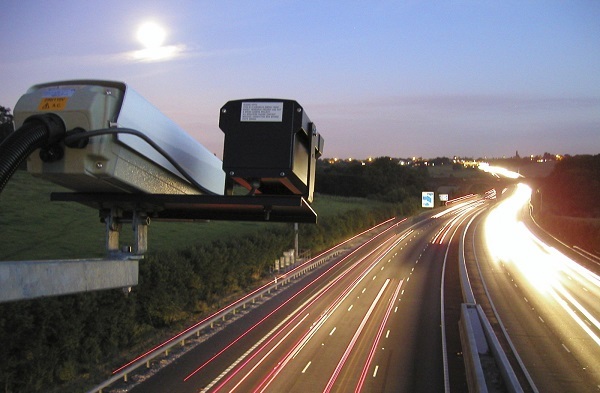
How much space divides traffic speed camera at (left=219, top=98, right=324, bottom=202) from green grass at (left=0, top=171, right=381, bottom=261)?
29866 mm

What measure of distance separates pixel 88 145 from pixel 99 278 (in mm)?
1103

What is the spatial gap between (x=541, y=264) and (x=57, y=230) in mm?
50126

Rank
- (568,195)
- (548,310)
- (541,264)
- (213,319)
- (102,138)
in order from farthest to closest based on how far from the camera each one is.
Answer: (568,195) < (541,264) < (548,310) < (213,319) < (102,138)

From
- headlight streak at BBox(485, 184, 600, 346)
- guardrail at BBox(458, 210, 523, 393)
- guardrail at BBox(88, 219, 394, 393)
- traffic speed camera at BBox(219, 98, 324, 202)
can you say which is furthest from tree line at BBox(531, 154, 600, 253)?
traffic speed camera at BBox(219, 98, 324, 202)

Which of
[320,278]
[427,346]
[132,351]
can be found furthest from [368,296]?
[132,351]

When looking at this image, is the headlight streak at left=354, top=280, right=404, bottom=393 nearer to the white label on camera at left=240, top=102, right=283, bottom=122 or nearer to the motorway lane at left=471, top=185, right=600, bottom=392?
the motorway lane at left=471, top=185, right=600, bottom=392

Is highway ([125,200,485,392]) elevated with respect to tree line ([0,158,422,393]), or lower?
lower

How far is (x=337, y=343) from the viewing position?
102 ft

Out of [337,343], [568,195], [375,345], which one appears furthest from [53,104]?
[568,195]

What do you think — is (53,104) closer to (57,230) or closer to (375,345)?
(375,345)

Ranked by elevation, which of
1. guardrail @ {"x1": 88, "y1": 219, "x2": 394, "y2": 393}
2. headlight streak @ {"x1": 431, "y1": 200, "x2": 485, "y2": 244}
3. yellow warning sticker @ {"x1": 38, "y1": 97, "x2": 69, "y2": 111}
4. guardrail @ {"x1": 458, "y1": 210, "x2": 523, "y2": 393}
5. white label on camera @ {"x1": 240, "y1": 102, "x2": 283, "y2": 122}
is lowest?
guardrail @ {"x1": 88, "y1": 219, "x2": 394, "y2": 393}

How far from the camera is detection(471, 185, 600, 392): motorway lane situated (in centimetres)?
2716

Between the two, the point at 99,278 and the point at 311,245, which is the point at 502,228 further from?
the point at 99,278

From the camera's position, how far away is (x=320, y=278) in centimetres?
5550
